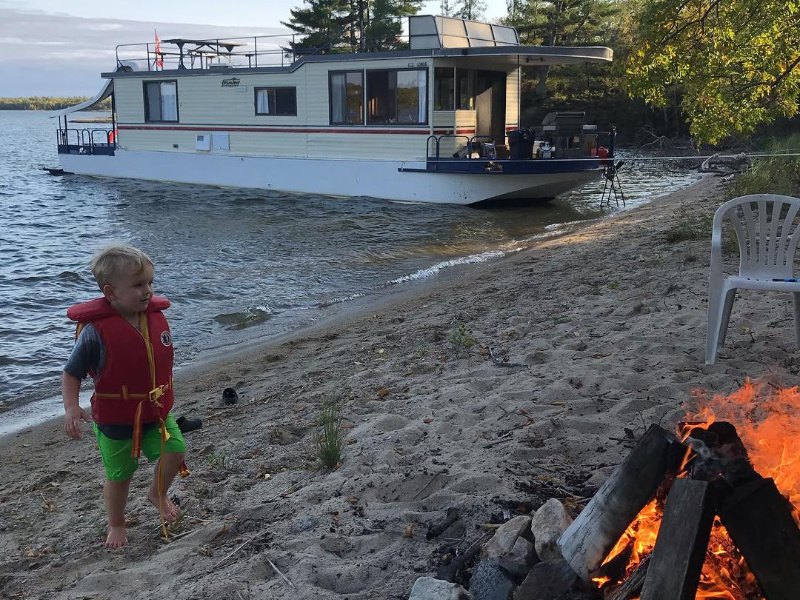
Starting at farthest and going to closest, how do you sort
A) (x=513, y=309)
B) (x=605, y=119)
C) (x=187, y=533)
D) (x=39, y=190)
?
(x=605, y=119)
(x=39, y=190)
(x=513, y=309)
(x=187, y=533)

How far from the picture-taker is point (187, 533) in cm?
348

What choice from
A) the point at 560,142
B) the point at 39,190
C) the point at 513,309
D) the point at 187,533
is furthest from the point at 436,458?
the point at 39,190

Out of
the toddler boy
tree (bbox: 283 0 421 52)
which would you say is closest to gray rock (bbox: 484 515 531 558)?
the toddler boy

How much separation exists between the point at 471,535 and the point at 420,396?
6.33 feet

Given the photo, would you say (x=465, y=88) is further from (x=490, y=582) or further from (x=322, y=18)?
(x=322, y=18)

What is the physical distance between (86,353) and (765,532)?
2.68 meters

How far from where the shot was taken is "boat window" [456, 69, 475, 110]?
17609 millimetres

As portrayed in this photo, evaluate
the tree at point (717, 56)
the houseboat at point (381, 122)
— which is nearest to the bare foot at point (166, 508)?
the tree at point (717, 56)

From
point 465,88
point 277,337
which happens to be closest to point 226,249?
point 277,337

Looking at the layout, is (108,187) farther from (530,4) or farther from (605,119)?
(530,4)

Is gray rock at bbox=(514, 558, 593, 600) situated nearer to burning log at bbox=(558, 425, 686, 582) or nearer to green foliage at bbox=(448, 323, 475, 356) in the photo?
burning log at bbox=(558, 425, 686, 582)

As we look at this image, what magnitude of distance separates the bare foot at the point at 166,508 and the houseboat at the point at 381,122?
14196 mm

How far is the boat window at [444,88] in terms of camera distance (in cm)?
1722

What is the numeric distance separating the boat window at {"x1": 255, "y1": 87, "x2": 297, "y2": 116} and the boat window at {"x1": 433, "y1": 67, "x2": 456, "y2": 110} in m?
4.09
